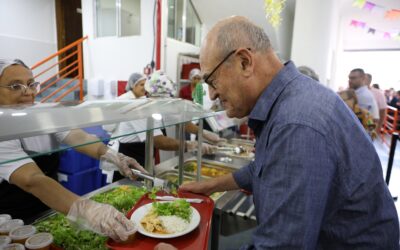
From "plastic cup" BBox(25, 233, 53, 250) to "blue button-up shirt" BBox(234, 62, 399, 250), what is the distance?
72 cm

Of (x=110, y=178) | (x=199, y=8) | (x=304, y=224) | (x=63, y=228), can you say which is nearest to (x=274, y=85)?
(x=304, y=224)

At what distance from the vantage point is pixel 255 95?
35.6 inches

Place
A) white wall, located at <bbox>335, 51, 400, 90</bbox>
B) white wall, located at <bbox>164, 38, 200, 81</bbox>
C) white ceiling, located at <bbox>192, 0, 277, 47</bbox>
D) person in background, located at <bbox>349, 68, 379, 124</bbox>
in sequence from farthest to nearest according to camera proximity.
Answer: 1. white wall, located at <bbox>335, 51, 400, 90</bbox>
2. white ceiling, located at <bbox>192, 0, 277, 47</bbox>
3. white wall, located at <bbox>164, 38, 200, 81</bbox>
4. person in background, located at <bbox>349, 68, 379, 124</bbox>

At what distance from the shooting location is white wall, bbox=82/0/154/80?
15.4 feet

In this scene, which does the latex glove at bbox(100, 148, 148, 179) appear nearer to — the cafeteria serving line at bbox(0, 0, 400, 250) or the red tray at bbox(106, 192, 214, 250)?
the cafeteria serving line at bbox(0, 0, 400, 250)

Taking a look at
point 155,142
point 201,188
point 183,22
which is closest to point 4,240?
point 201,188

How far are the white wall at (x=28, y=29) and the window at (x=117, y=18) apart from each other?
7.50ft

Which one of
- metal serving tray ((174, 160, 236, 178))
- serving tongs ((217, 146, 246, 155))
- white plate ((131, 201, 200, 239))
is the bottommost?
metal serving tray ((174, 160, 236, 178))

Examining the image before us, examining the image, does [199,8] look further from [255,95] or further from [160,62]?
[255,95]

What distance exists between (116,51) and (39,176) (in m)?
4.64

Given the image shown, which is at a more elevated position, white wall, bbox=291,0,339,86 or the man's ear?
white wall, bbox=291,0,339,86

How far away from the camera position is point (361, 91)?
4469 mm

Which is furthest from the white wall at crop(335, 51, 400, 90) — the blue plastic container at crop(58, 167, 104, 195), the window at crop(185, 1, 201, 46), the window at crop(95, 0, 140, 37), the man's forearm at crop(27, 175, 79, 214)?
the man's forearm at crop(27, 175, 79, 214)

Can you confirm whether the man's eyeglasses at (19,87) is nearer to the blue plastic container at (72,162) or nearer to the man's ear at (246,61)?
the blue plastic container at (72,162)
